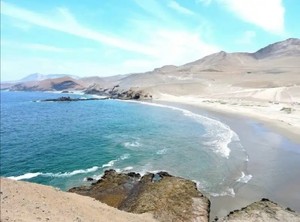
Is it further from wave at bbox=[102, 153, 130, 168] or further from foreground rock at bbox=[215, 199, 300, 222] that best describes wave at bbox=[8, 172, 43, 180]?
foreground rock at bbox=[215, 199, 300, 222]

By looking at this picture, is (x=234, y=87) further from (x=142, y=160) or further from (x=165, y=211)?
(x=165, y=211)

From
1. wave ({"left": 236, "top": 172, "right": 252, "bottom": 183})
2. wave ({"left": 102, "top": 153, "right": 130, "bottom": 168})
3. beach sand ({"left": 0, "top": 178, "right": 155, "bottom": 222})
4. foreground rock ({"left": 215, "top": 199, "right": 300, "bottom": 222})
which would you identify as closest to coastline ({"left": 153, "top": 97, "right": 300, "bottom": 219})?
wave ({"left": 236, "top": 172, "right": 252, "bottom": 183})

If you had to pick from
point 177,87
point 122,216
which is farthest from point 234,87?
point 122,216

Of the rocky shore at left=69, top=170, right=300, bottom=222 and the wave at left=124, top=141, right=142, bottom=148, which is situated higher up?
the rocky shore at left=69, top=170, right=300, bottom=222

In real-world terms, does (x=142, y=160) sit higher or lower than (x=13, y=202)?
lower

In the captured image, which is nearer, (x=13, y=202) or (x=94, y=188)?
(x=13, y=202)

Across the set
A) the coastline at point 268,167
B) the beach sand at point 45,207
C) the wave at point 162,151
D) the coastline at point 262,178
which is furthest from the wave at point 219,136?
the beach sand at point 45,207

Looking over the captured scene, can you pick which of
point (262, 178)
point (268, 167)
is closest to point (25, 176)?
point (262, 178)

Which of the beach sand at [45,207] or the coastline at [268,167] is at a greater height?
the beach sand at [45,207]

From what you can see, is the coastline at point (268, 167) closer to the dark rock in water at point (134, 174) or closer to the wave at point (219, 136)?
the wave at point (219, 136)
